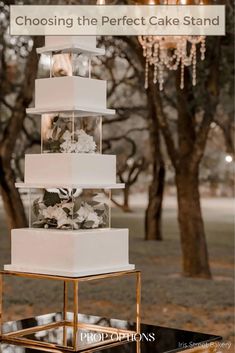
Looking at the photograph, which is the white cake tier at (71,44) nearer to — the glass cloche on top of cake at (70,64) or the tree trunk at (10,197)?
the glass cloche on top of cake at (70,64)

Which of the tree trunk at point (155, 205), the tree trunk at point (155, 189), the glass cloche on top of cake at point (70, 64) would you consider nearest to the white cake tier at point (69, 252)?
the glass cloche on top of cake at point (70, 64)

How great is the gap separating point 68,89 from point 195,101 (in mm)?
5658

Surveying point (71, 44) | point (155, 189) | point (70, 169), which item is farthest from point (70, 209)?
point (155, 189)

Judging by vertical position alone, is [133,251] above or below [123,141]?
below

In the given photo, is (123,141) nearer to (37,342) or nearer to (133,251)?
(133,251)

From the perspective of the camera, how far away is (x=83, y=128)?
500 centimetres

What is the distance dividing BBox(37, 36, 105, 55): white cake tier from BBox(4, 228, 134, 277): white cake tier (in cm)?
113

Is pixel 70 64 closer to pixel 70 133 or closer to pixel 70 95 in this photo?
pixel 70 95

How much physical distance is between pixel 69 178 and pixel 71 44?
834 millimetres

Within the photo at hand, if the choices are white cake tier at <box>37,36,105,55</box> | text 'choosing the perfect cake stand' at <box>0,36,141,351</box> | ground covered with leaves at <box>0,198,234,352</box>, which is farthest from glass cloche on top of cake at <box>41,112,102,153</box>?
ground covered with leaves at <box>0,198,234,352</box>

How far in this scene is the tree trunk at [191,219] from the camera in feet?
34.9

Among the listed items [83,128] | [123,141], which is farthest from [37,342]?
[123,141]

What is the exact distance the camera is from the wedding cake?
4797 millimetres

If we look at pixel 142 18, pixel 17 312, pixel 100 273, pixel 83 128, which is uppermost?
pixel 142 18
